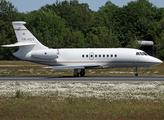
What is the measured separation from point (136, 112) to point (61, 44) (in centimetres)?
6644

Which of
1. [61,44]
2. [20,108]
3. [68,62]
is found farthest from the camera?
[61,44]

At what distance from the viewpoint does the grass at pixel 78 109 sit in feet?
39.3

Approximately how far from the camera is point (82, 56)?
3578cm

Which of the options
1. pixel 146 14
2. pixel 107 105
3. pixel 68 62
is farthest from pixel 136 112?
pixel 146 14

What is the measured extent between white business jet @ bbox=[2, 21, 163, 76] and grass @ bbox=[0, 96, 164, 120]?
1898cm

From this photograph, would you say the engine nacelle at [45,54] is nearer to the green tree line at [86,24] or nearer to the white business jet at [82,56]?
the white business jet at [82,56]

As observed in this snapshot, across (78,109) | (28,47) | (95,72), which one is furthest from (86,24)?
(78,109)

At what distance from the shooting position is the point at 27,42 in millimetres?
36469

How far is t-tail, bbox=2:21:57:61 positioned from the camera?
118 ft

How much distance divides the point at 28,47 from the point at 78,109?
24267mm

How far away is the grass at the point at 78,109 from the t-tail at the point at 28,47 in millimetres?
19296

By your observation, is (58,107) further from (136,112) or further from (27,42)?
(27,42)

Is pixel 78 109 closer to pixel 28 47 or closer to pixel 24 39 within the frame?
pixel 28 47

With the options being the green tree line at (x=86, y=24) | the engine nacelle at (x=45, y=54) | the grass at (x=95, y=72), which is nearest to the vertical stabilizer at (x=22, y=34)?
the engine nacelle at (x=45, y=54)
